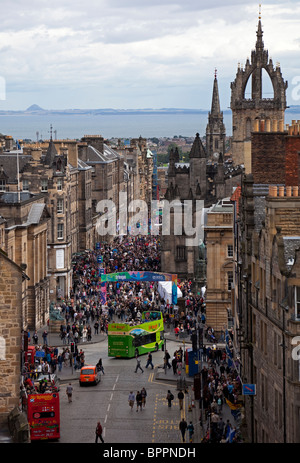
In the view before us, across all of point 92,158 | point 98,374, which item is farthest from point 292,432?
point 92,158

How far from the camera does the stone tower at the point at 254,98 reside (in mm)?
118250

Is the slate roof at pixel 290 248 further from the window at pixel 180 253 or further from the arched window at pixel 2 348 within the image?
the window at pixel 180 253

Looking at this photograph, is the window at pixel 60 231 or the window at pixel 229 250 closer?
the window at pixel 229 250

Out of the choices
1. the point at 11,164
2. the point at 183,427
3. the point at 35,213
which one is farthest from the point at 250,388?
the point at 11,164

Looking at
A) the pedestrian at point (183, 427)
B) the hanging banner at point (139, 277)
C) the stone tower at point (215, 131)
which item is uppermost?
the stone tower at point (215, 131)

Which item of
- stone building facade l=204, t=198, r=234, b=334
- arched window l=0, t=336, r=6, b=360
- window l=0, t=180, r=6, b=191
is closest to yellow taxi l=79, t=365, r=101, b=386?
stone building facade l=204, t=198, r=234, b=334

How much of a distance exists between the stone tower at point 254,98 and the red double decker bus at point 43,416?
7905 centimetres

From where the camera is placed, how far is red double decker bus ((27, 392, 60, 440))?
41.5 meters

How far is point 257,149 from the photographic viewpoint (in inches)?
1799

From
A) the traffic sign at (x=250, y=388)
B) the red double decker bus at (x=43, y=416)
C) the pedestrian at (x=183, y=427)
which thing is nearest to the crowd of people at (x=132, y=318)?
the pedestrian at (x=183, y=427)

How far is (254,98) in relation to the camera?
119812 mm

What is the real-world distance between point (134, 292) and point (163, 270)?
10788 mm

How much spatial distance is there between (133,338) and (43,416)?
19307 mm

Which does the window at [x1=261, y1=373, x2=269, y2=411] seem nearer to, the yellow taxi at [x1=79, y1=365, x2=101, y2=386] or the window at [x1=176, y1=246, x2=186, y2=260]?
the yellow taxi at [x1=79, y1=365, x2=101, y2=386]
